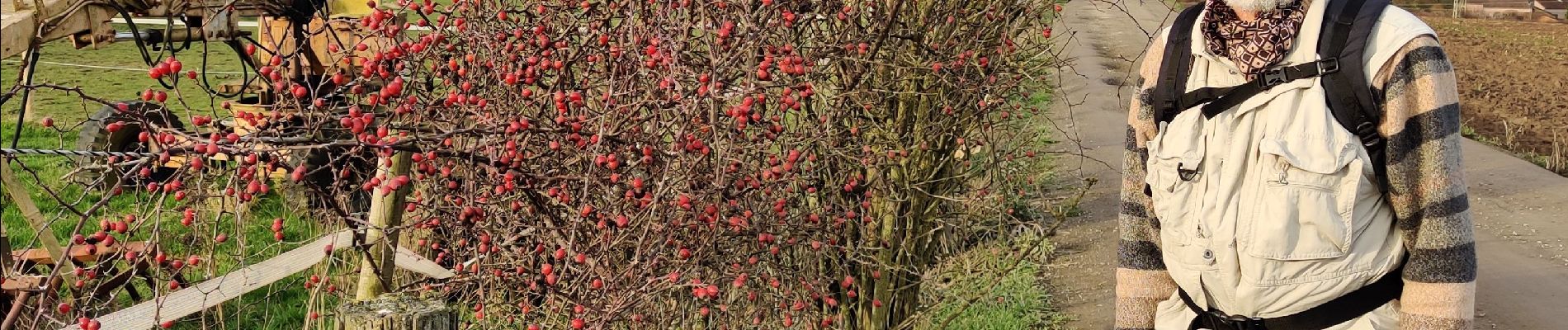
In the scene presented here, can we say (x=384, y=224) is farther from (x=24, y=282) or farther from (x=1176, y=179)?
(x=1176, y=179)

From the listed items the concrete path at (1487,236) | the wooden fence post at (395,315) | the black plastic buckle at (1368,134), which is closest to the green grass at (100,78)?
the concrete path at (1487,236)

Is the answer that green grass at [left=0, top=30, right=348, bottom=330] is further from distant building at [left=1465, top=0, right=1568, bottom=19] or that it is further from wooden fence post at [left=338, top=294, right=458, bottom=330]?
distant building at [left=1465, top=0, right=1568, bottom=19]

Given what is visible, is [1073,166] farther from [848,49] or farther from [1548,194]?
[848,49]

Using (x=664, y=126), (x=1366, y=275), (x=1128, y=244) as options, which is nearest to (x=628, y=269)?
(x=664, y=126)

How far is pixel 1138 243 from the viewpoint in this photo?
2.64m

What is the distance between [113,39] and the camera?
7.27 metres

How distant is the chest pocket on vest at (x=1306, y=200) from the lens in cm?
217

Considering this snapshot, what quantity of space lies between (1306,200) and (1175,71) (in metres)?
0.35

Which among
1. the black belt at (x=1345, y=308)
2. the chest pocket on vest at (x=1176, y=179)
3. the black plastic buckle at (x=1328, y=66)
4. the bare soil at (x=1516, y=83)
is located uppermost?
the black plastic buckle at (x=1328, y=66)

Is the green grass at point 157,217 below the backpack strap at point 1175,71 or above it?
below

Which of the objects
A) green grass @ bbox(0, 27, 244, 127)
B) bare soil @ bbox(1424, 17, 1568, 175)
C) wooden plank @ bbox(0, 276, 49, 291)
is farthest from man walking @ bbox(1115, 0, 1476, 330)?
green grass @ bbox(0, 27, 244, 127)

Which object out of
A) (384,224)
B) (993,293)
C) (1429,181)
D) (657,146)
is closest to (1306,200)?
(1429,181)

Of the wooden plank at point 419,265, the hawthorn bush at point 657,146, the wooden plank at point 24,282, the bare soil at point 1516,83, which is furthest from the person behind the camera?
the bare soil at point 1516,83

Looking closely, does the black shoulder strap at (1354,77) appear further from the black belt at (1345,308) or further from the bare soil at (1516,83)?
the bare soil at (1516,83)
